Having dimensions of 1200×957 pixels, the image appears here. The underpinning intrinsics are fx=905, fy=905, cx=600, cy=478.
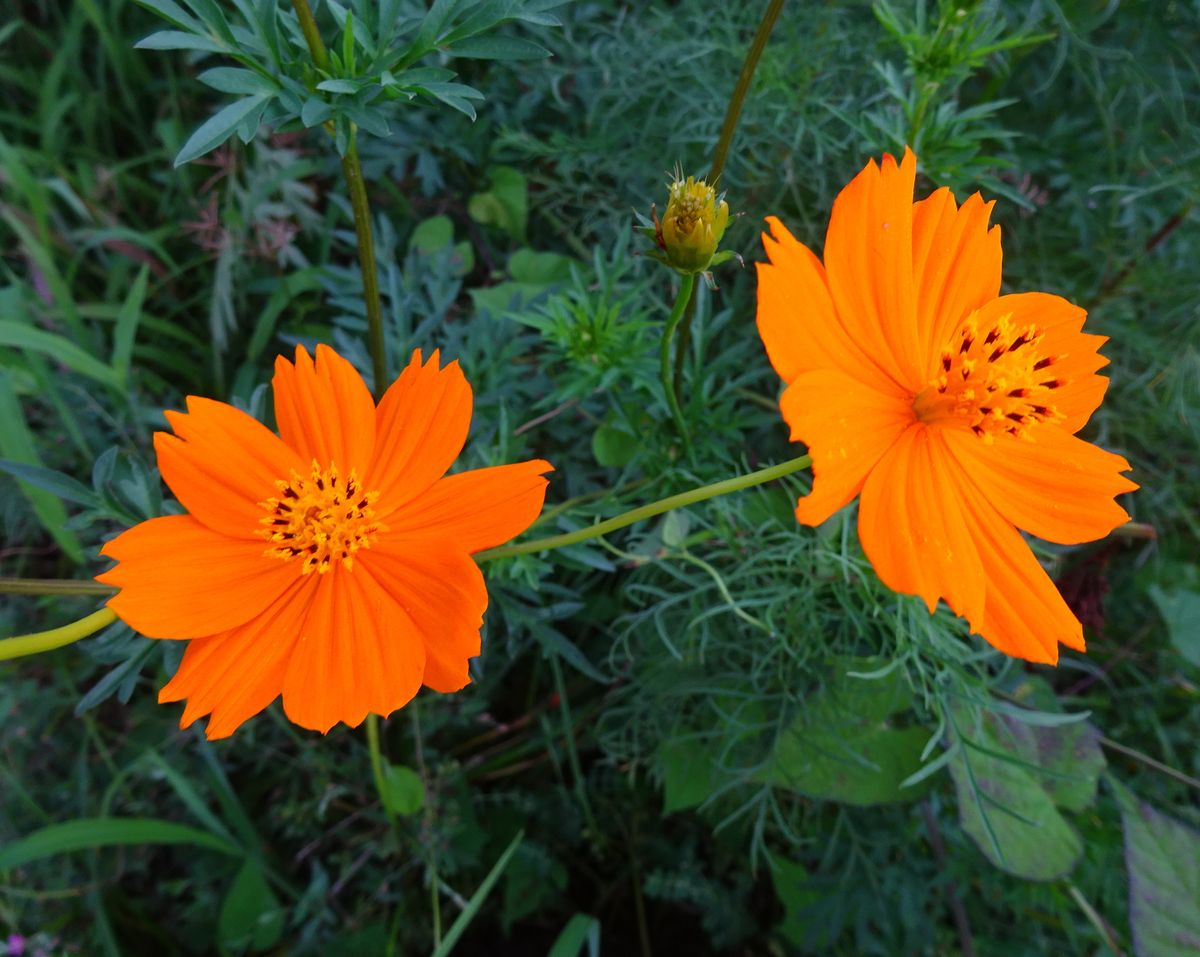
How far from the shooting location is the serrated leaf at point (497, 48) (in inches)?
30.2

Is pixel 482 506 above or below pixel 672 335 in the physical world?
below

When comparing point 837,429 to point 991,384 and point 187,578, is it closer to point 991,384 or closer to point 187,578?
point 991,384

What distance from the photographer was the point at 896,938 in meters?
1.33

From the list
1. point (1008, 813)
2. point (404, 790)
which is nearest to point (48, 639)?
point (404, 790)

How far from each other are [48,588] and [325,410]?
27 centimetres

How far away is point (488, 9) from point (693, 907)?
1314 mm

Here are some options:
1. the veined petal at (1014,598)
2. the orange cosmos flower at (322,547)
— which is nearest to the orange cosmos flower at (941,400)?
the veined petal at (1014,598)

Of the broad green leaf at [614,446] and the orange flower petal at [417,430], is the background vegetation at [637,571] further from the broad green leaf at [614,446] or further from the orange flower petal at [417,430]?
the orange flower petal at [417,430]

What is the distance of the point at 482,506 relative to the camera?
2.59ft

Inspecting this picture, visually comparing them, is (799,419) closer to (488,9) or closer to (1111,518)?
(1111,518)

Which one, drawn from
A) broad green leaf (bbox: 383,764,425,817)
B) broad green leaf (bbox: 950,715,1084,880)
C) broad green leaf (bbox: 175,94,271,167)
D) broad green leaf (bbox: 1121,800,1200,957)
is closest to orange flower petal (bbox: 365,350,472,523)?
broad green leaf (bbox: 175,94,271,167)

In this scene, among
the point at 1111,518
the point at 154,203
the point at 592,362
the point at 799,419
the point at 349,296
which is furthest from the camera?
the point at 154,203

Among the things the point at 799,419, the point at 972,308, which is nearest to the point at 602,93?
the point at 972,308

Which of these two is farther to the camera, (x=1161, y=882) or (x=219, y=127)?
(x=1161, y=882)
